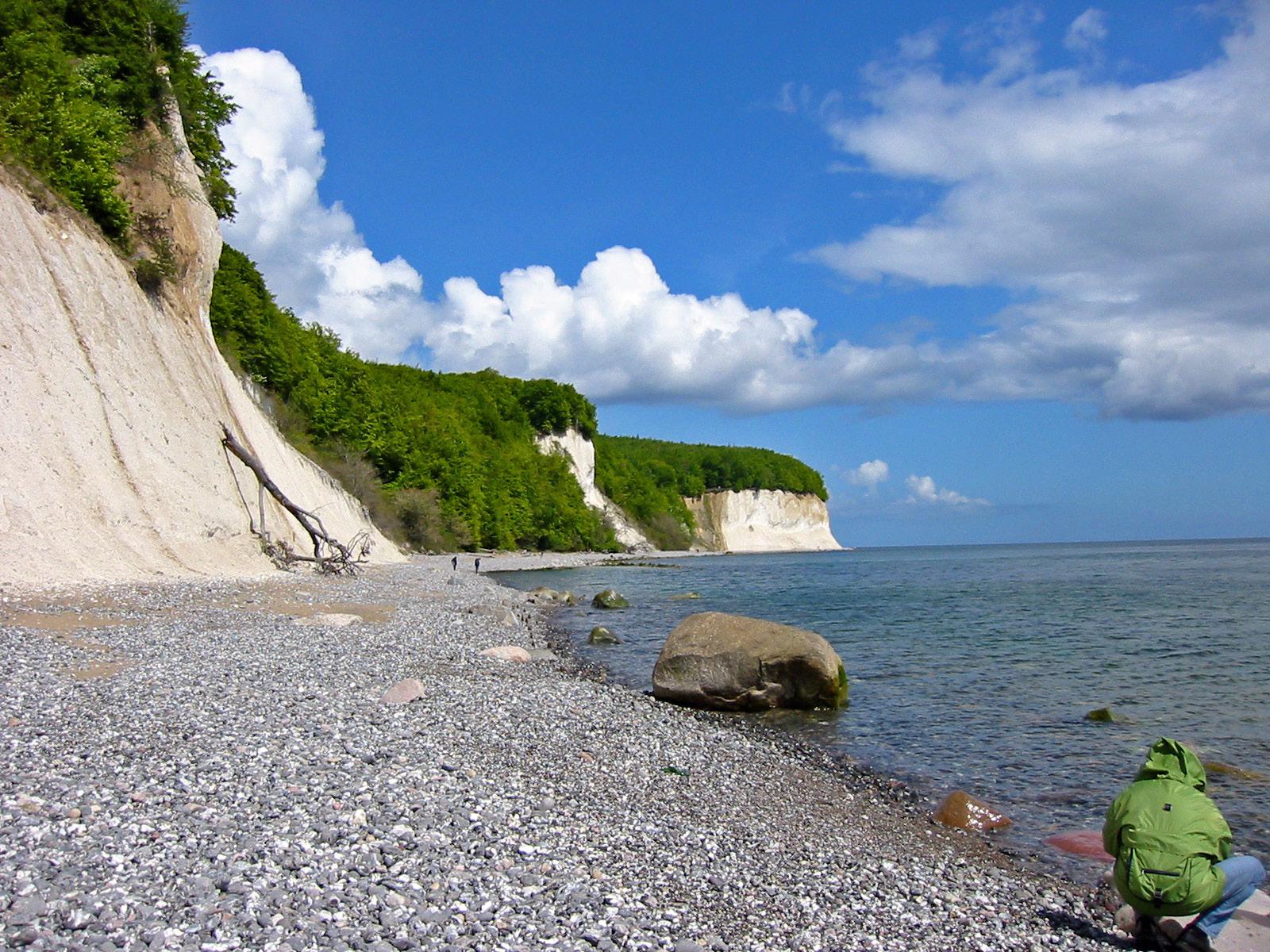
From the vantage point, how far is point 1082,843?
8.54 metres

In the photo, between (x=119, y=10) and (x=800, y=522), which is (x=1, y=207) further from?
(x=800, y=522)

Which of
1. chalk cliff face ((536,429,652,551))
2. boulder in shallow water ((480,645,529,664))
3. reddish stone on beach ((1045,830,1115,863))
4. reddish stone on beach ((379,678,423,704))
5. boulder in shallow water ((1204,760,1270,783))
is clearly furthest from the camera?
chalk cliff face ((536,429,652,551))

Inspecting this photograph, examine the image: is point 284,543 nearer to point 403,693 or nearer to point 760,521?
point 403,693

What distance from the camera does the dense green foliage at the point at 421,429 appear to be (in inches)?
1631

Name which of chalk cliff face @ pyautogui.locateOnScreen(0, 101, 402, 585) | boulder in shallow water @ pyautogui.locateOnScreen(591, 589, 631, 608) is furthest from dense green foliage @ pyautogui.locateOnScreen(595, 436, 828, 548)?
chalk cliff face @ pyautogui.locateOnScreen(0, 101, 402, 585)

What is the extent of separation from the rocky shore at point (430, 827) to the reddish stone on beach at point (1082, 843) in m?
0.76

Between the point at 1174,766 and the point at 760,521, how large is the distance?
138m

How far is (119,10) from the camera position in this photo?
27.4 meters

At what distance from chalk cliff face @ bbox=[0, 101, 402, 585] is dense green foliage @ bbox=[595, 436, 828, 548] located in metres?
77.4

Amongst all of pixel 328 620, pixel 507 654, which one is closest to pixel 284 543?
pixel 328 620

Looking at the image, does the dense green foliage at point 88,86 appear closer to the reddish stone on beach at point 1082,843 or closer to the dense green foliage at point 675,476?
the reddish stone on beach at point 1082,843

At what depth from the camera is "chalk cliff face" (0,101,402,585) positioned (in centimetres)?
1791

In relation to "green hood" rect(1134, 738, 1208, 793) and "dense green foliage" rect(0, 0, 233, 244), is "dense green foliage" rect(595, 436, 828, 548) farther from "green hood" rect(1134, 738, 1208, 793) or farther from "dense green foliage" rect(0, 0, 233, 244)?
"green hood" rect(1134, 738, 1208, 793)

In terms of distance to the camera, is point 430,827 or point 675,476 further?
point 675,476
